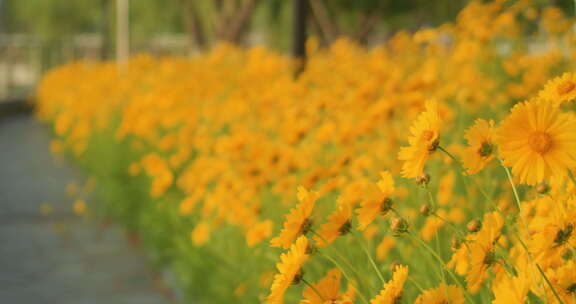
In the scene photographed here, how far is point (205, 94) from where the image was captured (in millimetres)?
6414

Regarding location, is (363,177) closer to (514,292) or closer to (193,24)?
(514,292)

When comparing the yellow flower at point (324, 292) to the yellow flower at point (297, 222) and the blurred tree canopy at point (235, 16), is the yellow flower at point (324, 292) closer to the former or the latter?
the yellow flower at point (297, 222)

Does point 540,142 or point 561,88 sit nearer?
point 540,142

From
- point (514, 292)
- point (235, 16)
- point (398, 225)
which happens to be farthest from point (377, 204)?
point (235, 16)

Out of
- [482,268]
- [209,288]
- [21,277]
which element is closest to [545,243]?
[482,268]

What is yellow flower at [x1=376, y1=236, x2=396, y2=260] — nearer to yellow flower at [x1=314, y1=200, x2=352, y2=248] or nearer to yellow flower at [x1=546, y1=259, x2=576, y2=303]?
yellow flower at [x1=314, y1=200, x2=352, y2=248]

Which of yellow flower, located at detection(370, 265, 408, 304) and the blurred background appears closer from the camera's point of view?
yellow flower, located at detection(370, 265, 408, 304)

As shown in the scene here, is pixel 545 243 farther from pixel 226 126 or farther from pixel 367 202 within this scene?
pixel 226 126

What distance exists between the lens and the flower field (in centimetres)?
130

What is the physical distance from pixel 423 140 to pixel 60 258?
4.17m

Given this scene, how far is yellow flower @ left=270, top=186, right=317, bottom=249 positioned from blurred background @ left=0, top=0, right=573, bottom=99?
605 cm

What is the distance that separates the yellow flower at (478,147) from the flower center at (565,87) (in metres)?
0.14

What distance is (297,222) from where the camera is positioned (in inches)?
56.5

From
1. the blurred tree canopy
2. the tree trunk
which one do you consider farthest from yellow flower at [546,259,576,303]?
the tree trunk
